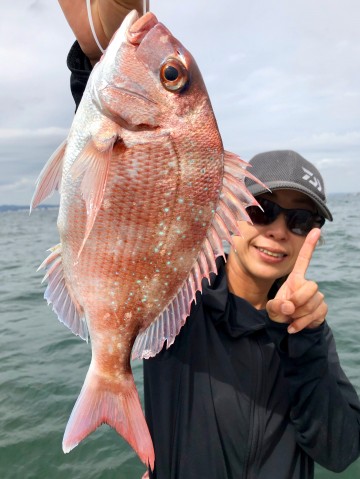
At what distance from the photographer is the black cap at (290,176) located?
2414 mm

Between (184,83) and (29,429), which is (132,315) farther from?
(29,429)

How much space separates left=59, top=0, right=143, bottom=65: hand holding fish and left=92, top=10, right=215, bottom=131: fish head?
0.13m

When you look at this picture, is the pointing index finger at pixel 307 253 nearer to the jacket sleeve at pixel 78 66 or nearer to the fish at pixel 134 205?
the fish at pixel 134 205

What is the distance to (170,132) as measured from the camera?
144 centimetres

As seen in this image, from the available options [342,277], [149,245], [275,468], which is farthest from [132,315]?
[342,277]

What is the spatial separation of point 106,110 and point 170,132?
8.9 inches

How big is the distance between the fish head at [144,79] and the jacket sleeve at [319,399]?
1098mm

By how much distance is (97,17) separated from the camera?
1576mm

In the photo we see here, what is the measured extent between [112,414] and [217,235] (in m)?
0.79

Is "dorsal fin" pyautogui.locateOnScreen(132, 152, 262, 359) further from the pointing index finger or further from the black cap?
the black cap

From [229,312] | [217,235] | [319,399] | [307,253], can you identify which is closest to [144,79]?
[217,235]

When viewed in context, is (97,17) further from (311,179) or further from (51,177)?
(311,179)

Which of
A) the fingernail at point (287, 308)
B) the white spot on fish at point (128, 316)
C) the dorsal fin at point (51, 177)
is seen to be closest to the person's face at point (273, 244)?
the fingernail at point (287, 308)

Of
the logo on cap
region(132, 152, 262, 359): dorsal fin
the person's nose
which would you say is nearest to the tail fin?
region(132, 152, 262, 359): dorsal fin
